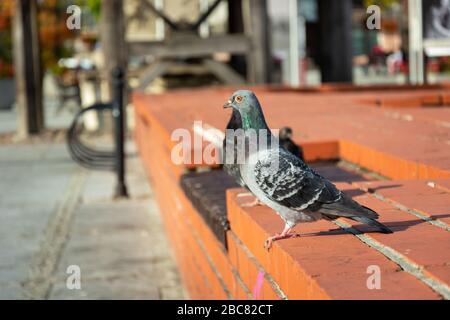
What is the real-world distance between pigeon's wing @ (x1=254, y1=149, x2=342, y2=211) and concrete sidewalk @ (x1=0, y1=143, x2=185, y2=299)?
298cm

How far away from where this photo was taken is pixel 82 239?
7.62 m

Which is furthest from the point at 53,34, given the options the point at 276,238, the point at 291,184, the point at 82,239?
the point at 291,184

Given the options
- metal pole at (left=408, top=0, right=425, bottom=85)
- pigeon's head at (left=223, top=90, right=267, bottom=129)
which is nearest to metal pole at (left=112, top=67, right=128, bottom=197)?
metal pole at (left=408, top=0, right=425, bottom=85)

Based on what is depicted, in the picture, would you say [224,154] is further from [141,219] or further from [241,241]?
[141,219]

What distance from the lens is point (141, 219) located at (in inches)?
342

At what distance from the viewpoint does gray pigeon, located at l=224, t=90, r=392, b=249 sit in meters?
2.83

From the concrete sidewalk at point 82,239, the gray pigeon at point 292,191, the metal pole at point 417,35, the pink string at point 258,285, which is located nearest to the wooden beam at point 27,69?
the concrete sidewalk at point 82,239

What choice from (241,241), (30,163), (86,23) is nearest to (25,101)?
(30,163)

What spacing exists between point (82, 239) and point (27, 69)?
10278 millimetres

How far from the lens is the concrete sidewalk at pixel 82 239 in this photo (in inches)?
235
